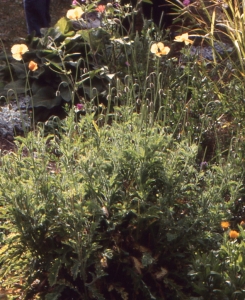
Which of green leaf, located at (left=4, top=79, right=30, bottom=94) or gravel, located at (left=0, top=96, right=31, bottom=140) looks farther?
green leaf, located at (left=4, top=79, right=30, bottom=94)

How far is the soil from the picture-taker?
22.6ft

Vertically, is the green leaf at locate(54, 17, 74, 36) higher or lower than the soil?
higher

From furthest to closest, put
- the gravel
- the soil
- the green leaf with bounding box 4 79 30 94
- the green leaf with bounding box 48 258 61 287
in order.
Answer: the soil, the green leaf with bounding box 4 79 30 94, the gravel, the green leaf with bounding box 48 258 61 287

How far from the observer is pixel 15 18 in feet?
24.9

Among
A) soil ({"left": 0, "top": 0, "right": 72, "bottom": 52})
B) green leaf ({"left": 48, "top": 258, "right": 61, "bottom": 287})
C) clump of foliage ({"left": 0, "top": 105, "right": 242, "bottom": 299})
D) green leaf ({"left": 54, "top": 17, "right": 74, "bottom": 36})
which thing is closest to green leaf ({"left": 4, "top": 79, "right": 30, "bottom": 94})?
green leaf ({"left": 54, "top": 17, "right": 74, "bottom": 36})

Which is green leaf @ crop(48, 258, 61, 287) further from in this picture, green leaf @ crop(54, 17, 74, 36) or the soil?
the soil

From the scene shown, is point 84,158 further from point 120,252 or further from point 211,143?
point 211,143

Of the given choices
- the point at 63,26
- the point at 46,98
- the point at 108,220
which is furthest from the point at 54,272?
the point at 63,26

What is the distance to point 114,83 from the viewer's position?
5.14m

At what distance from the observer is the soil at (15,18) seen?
690cm

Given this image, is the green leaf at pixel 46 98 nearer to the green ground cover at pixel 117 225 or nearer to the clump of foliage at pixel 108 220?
the green ground cover at pixel 117 225

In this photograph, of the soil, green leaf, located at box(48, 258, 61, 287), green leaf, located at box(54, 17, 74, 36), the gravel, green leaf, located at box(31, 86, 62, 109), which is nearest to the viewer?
green leaf, located at box(48, 258, 61, 287)

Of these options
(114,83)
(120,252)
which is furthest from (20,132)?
(120,252)

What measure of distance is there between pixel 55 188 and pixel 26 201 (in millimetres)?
231
